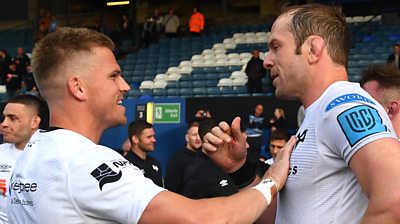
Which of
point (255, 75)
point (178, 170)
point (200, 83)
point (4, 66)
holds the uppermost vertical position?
point (178, 170)

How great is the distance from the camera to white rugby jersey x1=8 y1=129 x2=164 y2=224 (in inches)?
86.7

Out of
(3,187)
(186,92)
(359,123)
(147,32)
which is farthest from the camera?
(147,32)

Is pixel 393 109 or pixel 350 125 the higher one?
pixel 350 125

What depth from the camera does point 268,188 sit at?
8.19 feet

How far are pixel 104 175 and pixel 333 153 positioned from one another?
2.94 feet

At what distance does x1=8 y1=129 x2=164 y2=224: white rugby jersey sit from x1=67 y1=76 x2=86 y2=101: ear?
197 mm

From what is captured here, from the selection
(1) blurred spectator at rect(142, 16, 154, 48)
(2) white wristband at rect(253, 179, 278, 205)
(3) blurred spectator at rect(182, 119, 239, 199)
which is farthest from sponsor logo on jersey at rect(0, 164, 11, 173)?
(1) blurred spectator at rect(142, 16, 154, 48)

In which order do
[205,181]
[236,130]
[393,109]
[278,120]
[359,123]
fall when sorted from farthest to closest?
1. [278,120]
2. [205,181]
3. [393,109]
4. [236,130]
5. [359,123]

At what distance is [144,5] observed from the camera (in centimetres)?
2839

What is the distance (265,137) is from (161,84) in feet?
16.7

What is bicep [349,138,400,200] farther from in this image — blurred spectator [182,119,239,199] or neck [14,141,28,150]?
neck [14,141,28,150]

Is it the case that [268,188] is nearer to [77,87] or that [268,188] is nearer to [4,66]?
[77,87]

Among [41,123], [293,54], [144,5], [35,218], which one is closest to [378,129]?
[293,54]

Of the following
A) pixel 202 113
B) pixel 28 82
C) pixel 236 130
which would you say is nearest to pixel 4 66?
pixel 28 82
